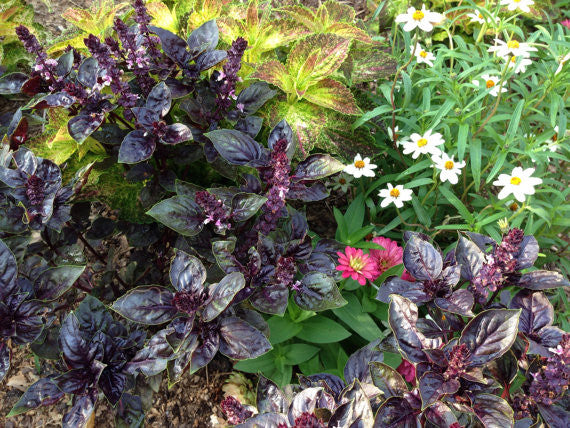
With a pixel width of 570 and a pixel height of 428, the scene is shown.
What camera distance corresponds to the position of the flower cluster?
3.88ft

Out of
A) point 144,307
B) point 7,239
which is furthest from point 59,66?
point 144,307

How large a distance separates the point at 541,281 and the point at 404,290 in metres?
0.39

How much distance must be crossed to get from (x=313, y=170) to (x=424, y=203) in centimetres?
86

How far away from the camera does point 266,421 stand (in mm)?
1104

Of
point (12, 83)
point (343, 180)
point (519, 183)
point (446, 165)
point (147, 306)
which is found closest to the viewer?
Answer: point (147, 306)

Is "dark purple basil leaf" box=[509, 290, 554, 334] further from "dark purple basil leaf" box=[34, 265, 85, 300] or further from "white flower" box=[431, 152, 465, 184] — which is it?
"dark purple basil leaf" box=[34, 265, 85, 300]

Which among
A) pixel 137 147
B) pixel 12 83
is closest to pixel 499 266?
pixel 137 147

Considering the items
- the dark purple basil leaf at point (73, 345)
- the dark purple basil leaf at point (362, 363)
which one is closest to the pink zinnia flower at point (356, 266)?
the dark purple basil leaf at point (362, 363)

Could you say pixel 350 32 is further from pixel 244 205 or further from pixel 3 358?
pixel 3 358

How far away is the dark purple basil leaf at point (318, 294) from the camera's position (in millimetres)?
1474

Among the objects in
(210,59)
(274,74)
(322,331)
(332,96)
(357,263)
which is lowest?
(322,331)

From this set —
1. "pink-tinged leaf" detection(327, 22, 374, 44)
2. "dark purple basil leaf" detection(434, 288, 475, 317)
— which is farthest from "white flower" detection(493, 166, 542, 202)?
"pink-tinged leaf" detection(327, 22, 374, 44)

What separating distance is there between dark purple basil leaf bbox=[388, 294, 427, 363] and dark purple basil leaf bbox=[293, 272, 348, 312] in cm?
25

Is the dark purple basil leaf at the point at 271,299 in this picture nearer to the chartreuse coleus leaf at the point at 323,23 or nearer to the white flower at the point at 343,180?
the white flower at the point at 343,180
